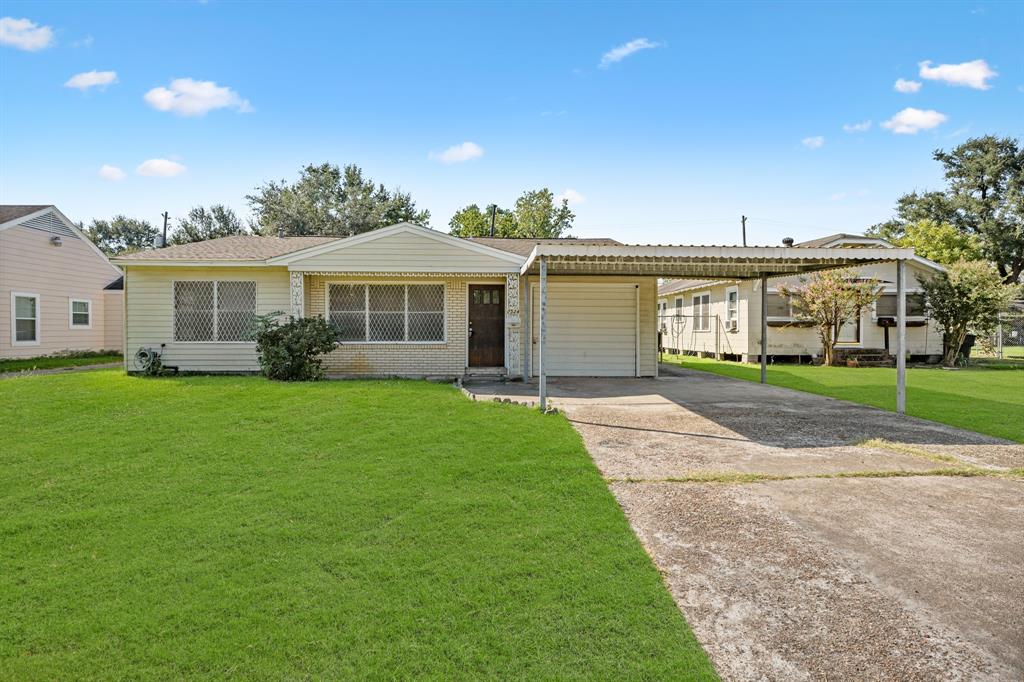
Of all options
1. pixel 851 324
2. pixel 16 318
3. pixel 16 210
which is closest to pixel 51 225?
pixel 16 210

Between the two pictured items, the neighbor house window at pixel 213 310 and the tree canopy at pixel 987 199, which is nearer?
the neighbor house window at pixel 213 310

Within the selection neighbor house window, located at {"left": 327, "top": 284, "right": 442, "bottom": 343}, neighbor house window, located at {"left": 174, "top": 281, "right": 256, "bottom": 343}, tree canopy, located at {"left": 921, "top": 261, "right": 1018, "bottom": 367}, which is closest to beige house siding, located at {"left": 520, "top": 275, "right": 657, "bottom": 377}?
neighbor house window, located at {"left": 327, "top": 284, "right": 442, "bottom": 343}

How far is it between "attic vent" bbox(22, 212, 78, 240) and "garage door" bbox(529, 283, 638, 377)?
15.2 metres

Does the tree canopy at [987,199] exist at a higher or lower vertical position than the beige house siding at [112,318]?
higher

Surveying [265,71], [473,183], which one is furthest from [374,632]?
[473,183]

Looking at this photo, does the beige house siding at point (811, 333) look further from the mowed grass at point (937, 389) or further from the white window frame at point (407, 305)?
the white window frame at point (407, 305)

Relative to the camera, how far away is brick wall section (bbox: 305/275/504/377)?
41.9 ft

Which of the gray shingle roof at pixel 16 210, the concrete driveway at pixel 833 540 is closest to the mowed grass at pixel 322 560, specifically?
the concrete driveway at pixel 833 540

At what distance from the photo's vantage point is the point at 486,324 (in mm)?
13344

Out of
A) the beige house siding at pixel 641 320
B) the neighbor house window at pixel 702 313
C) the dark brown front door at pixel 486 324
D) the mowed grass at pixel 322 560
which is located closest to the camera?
the mowed grass at pixel 322 560

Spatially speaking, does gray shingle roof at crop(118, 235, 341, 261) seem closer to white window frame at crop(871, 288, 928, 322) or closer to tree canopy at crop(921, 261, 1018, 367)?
white window frame at crop(871, 288, 928, 322)

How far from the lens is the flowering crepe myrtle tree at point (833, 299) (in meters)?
17.7

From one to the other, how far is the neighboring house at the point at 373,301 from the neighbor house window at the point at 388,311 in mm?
24

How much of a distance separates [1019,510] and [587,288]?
9.71m
